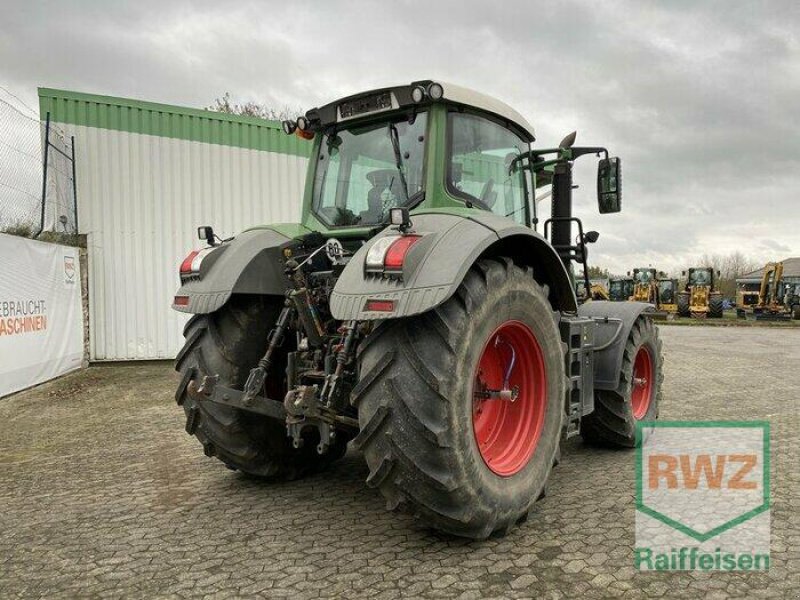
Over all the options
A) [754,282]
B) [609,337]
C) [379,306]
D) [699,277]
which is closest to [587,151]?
[609,337]

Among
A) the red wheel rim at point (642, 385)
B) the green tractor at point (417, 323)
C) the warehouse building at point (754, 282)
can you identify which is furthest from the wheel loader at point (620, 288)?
the green tractor at point (417, 323)

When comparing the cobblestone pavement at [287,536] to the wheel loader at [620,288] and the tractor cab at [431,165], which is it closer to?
the tractor cab at [431,165]

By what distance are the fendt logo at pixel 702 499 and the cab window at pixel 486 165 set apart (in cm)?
207

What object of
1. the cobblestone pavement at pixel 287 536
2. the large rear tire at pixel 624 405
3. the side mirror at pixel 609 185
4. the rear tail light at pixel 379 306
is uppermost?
the side mirror at pixel 609 185

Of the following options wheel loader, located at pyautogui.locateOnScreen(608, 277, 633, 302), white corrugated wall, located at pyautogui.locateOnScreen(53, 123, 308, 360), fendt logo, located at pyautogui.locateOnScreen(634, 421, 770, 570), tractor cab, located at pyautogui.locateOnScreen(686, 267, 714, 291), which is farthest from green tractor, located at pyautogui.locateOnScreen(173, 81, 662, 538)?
wheel loader, located at pyautogui.locateOnScreen(608, 277, 633, 302)

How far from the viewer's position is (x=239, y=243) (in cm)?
382

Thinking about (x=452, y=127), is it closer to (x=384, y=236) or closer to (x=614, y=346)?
(x=384, y=236)

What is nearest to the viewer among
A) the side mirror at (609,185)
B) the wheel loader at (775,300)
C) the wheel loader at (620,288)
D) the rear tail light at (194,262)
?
the rear tail light at (194,262)

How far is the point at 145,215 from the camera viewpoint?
10.9 metres

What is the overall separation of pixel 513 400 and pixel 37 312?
7639 mm

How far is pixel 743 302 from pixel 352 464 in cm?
3108

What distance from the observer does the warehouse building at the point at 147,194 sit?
1045 centimetres

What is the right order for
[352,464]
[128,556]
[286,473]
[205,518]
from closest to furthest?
[128,556] → [205,518] → [286,473] → [352,464]

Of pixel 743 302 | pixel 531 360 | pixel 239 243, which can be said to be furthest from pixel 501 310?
pixel 743 302
